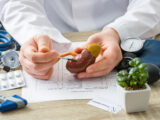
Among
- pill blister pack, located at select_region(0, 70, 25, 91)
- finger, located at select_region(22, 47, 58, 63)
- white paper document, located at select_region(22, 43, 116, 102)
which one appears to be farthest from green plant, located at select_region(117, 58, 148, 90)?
pill blister pack, located at select_region(0, 70, 25, 91)

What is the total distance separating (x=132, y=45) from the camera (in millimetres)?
996

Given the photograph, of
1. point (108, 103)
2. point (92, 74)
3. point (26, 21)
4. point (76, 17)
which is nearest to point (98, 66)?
point (92, 74)

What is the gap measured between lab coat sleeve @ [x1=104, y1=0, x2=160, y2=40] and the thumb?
10.4 inches

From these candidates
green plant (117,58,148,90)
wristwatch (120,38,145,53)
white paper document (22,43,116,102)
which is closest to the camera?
green plant (117,58,148,90)

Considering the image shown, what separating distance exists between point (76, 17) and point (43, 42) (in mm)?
442

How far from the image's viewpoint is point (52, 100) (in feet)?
2.74

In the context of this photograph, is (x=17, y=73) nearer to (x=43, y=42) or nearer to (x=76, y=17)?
(x=43, y=42)

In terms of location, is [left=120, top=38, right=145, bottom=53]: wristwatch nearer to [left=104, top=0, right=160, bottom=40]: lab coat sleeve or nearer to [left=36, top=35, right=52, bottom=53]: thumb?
[left=104, top=0, right=160, bottom=40]: lab coat sleeve

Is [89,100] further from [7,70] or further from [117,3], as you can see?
[117,3]

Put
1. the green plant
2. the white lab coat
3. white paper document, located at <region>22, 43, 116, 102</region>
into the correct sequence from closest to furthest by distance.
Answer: the green plant → white paper document, located at <region>22, 43, 116, 102</region> → the white lab coat

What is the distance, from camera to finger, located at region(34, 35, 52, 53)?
2.90 feet

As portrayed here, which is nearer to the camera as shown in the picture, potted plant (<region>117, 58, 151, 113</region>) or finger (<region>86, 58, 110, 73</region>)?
potted plant (<region>117, 58, 151, 113</region>)

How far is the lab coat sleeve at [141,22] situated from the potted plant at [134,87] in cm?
38

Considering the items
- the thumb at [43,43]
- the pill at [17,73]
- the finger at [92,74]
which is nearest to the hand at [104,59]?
the finger at [92,74]
